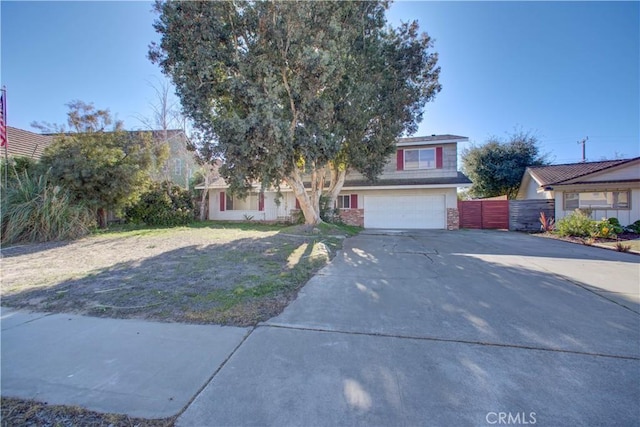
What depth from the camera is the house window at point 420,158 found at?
1692cm

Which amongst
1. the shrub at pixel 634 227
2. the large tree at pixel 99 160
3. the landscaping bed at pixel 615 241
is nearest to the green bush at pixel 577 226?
the landscaping bed at pixel 615 241

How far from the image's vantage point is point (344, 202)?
17656mm

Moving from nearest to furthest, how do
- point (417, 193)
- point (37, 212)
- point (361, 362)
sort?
1. point (361, 362)
2. point (37, 212)
3. point (417, 193)

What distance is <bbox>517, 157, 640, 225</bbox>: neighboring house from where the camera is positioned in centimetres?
1384

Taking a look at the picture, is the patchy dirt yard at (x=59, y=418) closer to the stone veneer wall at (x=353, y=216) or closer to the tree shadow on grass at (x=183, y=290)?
the tree shadow on grass at (x=183, y=290)

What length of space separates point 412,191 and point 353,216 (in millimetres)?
3940

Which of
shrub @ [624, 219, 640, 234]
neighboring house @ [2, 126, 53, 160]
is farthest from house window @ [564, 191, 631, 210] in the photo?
neighboring house @ [2, 126, 53, 160]

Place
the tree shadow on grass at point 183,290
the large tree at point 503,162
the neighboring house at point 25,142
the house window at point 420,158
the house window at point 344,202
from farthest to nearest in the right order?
the large tree at point 503,162
the house window at point 344,202
the house window at point 420,158
the neighboring house at point 25,142
the tree shadow on grass at point 183,290

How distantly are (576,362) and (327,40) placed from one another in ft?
35.6

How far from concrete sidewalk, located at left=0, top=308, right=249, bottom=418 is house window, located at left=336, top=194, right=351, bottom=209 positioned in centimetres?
1478

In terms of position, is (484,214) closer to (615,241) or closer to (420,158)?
(420,158)

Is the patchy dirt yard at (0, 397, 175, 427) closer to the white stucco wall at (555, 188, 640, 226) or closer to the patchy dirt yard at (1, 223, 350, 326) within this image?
the patchy dirt yard at (1, 223, 350, 326)

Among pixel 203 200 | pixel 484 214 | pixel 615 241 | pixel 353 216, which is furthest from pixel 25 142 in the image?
pixel 615 241

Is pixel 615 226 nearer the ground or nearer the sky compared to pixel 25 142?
nearer the ground
